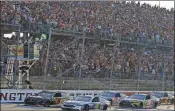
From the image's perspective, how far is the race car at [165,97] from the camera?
34.1 metres

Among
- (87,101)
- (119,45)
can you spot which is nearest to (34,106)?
(87,101)

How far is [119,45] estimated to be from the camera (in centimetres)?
3462

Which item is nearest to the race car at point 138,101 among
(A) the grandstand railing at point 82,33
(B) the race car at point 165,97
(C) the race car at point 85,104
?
(C) the race car at point 85,104

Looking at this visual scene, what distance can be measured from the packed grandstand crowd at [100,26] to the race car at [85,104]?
4763mm

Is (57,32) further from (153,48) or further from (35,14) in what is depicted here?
(153,48)

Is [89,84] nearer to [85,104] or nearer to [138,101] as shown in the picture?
[138,101]

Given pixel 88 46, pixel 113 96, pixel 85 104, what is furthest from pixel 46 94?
pixel 88 46

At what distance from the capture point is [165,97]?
114 ft

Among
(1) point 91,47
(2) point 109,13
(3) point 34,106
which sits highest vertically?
(2) point 109,13

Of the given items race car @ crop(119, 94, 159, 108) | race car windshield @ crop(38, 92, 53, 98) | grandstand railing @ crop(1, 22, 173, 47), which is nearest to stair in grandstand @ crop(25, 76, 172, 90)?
race car windshield @ crop(38, 92, 53, 98)

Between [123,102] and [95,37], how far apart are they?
592 centimetres

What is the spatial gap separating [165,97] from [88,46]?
761 cm

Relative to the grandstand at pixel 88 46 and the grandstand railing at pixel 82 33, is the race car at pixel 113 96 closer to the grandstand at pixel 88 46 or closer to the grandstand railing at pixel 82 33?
the grandstand at pixel 88 46

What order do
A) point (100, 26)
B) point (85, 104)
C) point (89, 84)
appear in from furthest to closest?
point (100, 26) < point (89, 84) < point (85, 104)
